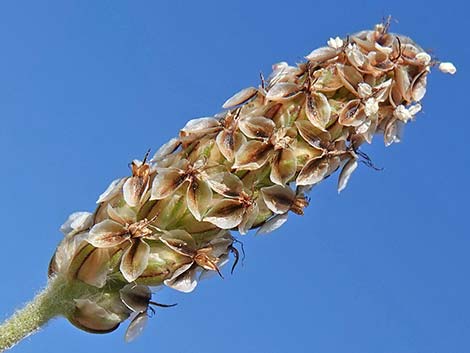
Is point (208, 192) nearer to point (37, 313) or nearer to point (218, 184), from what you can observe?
point (218, 184)

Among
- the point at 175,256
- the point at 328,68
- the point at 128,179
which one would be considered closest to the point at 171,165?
the point at 128,179

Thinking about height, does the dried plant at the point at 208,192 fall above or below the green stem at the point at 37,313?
above

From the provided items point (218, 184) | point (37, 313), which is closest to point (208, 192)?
point (218, 184)

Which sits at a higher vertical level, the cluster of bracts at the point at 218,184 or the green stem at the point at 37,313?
the cluster of bracts at the point at 218,184

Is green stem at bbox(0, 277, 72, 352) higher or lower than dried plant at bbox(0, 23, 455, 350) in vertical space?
lower

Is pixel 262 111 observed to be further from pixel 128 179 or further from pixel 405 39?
pixel 405 39
